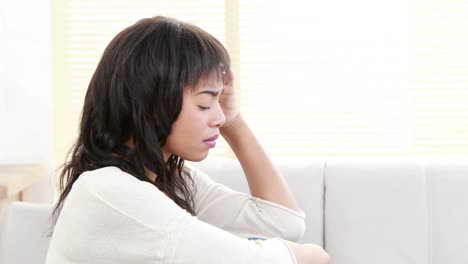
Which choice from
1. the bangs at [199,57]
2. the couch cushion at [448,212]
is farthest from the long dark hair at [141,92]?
the couch cushion at [448,212]

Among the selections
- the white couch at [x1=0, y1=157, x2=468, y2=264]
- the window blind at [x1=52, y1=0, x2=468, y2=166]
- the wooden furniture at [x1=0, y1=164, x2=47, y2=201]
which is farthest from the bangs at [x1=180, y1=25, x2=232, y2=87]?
the window blind at [x1=52, y1=0, x2=468, y2=166]

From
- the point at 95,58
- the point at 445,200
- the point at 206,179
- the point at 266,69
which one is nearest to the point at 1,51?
the point at 95,58

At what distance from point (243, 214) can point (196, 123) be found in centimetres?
46

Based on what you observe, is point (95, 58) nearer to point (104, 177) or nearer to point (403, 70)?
point (403, 70)

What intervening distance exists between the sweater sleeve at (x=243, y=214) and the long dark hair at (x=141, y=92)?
401 mm

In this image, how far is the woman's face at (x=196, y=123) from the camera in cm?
141

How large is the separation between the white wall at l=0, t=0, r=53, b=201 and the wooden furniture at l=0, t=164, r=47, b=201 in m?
A: 0.06

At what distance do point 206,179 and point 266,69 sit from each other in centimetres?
102

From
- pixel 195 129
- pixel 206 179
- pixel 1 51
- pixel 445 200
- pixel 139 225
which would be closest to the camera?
pixel 139 225

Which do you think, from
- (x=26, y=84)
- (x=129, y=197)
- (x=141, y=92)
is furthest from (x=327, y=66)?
(x=129, y=197)

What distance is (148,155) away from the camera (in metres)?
1.38

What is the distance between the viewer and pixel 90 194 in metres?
1.26

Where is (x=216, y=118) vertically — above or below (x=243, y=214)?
above

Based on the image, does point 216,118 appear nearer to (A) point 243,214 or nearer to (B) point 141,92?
(B) point 141,92
